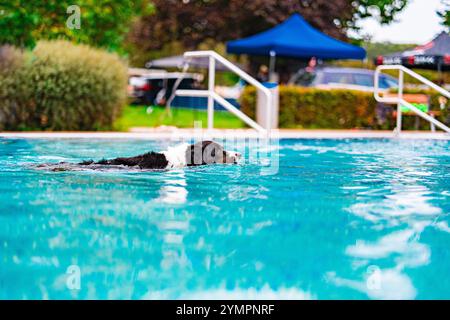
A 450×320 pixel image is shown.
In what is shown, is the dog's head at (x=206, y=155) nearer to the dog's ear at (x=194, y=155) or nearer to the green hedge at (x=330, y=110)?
the dog's ear at (x=194, y=155)

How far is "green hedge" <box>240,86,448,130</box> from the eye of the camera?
55.6 ft

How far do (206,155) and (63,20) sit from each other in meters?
11.0

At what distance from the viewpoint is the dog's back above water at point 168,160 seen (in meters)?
8.52

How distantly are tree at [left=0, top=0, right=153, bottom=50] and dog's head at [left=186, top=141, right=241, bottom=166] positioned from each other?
300 inches

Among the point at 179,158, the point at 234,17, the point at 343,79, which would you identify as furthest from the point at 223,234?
the point at 234,17

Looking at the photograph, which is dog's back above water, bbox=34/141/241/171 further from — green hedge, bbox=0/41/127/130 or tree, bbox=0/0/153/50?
tree, bbox=0/0/153/50

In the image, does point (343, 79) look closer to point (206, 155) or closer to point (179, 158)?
point (206, 155)

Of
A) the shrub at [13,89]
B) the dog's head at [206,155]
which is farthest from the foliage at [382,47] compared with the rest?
the dog's head at [206,155]

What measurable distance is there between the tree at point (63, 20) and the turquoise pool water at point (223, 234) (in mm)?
8292

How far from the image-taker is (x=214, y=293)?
11.9 ft
